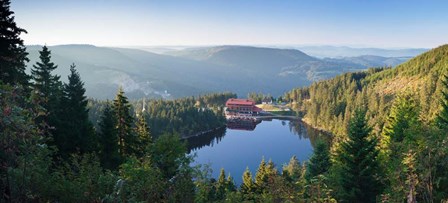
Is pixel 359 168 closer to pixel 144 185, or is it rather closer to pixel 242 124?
pixel 144 185

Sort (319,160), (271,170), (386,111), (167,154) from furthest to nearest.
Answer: (386,111) < (319,160) < (167,154) < (271,170)

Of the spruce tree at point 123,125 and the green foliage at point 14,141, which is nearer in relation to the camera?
the green foliage at point 14,141

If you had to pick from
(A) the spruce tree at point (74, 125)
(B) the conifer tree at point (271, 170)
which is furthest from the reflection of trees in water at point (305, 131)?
(A) the spruce tree at point (74, 125)

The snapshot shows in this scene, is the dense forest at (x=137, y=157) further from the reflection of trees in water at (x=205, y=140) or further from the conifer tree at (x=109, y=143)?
the reflection of trees in water at (x=205, y=140)

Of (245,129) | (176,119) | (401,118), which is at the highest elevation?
(401,118)

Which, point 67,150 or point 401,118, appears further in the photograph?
point 401,118

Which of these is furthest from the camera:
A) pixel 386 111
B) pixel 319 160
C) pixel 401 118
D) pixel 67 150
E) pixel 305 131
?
pixel 305 131

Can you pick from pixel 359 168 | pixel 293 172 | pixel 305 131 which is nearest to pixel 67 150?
pixel 359 168
